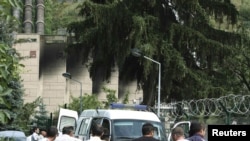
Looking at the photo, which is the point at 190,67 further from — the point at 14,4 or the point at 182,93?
the point at 14,4

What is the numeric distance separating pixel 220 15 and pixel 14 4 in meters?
37.2

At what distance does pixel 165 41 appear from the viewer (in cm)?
3916

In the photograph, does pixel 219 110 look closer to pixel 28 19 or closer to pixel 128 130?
pixel 128 130

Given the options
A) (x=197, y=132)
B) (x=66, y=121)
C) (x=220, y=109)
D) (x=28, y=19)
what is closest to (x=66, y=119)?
(x=66, y=121)

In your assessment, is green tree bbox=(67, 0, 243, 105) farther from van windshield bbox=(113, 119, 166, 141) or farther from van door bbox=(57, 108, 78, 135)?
van windshield bbox=(113, 119, 166, 141)

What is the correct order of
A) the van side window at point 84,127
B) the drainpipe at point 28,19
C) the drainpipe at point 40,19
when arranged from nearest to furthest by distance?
the van side window at point 84,127 → the drainpipe at point 28,19 → the drainpipe at point 40,19

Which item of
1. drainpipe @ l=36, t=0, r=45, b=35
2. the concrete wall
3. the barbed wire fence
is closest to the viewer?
the barbed wire fence

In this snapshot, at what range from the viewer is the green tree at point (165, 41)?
38906 millimetres

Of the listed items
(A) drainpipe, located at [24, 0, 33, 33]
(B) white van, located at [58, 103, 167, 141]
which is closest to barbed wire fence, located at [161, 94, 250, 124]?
(B) white van, located at [58, 103, 167, 141]

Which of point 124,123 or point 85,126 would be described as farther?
point 85,126

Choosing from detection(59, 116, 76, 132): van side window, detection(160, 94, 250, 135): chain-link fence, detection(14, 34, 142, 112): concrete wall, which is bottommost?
detection(59, 116, 76, 132): van side window

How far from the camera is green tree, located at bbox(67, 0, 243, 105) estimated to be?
3891 centimetres

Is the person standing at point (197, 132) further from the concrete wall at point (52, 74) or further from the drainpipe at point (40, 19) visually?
the drainpipe at point (40, 19)

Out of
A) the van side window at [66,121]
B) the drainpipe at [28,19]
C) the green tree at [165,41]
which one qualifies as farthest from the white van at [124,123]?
the drainpipe at [28,19]
